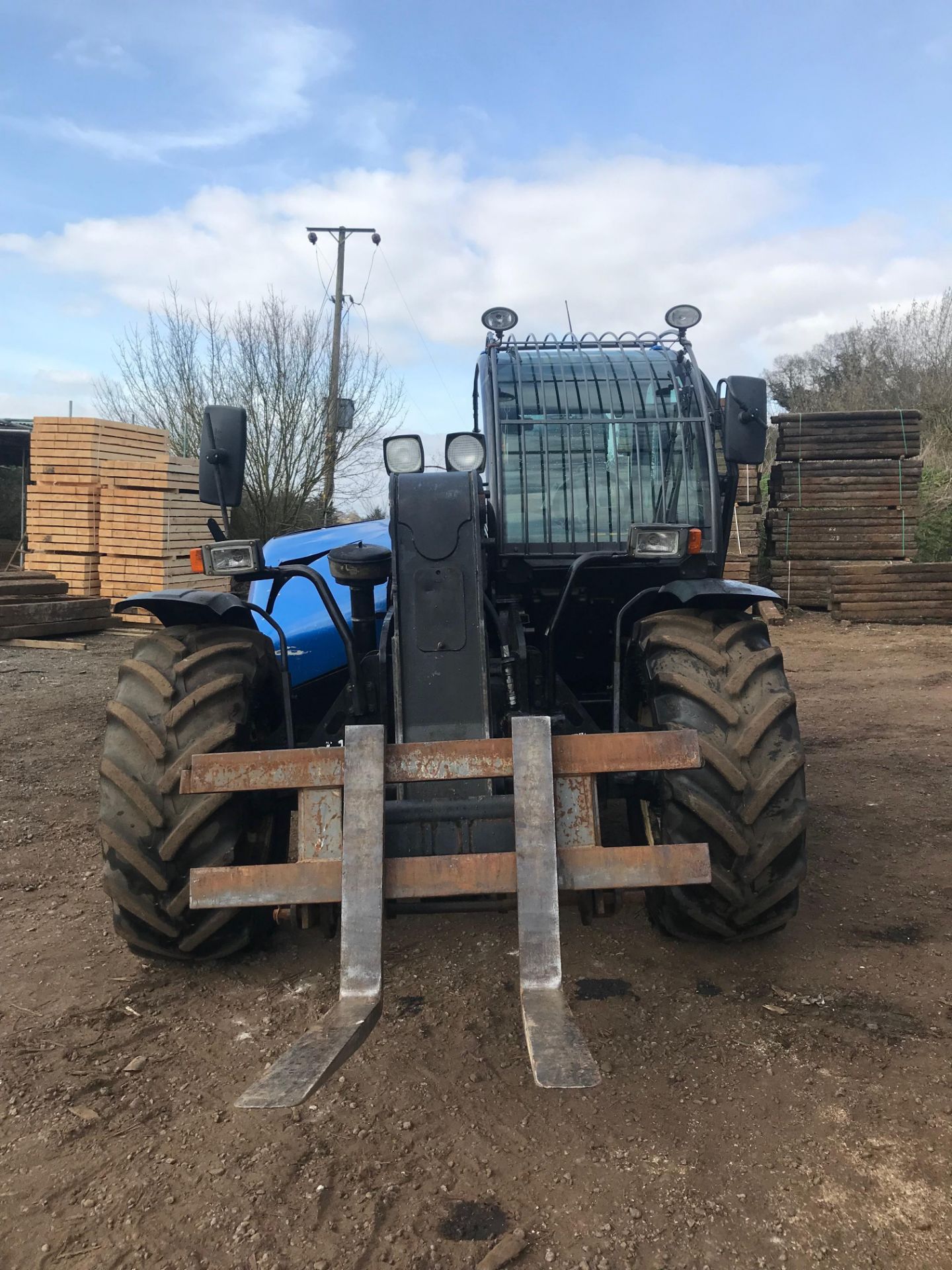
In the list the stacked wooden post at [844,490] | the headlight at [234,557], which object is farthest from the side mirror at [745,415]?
the stacked wooden post at [844,490]

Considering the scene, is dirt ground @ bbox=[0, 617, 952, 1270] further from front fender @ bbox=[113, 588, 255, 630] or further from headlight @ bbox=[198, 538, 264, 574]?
headlight @ bbox=[198, 538, 264, 574]

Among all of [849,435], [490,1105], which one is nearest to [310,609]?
[490,1105]

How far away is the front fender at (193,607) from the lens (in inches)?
149

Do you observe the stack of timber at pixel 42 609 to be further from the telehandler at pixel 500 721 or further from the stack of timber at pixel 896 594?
the stack of timber at pixel 896 594

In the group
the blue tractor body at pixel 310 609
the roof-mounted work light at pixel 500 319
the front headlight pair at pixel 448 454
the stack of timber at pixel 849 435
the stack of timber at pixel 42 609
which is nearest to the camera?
the front headlight pair at pixel 448 454

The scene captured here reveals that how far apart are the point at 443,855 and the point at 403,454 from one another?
6.25 ft

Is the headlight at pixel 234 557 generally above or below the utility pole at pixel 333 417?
below

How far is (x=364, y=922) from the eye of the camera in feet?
8.59

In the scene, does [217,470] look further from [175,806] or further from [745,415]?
[745,415]

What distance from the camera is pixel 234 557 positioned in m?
3.73

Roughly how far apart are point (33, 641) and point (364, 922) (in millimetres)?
11861

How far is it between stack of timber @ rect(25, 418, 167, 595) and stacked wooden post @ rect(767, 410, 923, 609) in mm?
10615

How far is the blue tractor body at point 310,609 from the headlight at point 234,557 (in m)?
1.48

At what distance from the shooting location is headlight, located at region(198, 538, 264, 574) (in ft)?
12.1
